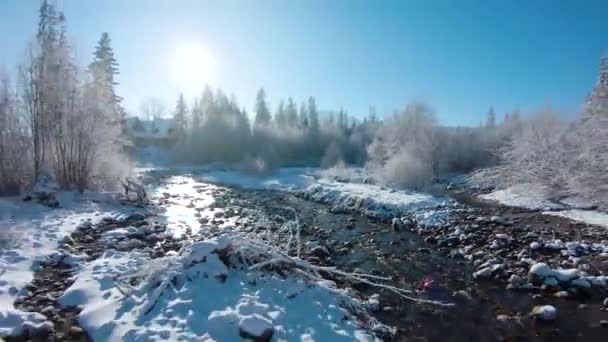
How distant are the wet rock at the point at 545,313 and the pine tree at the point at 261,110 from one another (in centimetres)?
6440

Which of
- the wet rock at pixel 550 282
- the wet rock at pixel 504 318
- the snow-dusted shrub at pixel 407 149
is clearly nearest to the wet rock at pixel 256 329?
the wet rock at pixel 504 318

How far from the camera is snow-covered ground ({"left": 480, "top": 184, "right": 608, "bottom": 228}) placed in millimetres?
16170

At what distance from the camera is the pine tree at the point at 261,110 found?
233ft

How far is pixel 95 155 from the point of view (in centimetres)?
2042

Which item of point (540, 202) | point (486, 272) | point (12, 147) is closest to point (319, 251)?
point (486, 272)

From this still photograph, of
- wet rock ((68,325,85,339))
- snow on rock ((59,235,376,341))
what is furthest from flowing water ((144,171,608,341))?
wet rock ((68,325,85,339))

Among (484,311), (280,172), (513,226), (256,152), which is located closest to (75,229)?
(484,311)

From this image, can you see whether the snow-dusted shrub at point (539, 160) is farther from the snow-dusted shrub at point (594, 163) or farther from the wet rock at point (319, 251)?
the wet rock at point (319, 251)

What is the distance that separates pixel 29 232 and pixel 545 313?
44.6 ft

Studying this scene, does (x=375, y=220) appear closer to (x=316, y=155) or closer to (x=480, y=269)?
(x=480, y=269)

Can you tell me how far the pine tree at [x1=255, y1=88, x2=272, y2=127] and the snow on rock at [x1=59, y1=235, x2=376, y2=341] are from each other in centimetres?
6320

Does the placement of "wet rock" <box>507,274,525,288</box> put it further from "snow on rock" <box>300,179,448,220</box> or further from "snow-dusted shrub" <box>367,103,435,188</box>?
"snow-dusted shrub" <box>367,103,435,188</box>

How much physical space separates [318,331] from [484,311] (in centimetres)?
398

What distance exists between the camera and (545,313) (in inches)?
289
